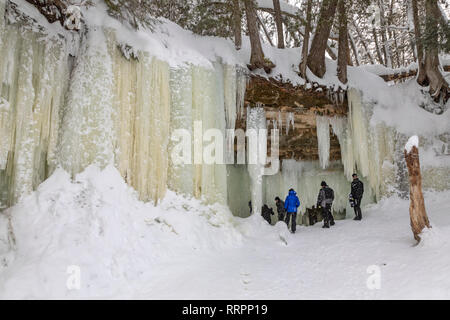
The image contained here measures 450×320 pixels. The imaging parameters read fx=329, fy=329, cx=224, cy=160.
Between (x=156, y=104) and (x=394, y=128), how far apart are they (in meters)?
7.22

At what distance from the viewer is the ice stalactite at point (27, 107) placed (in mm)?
5246

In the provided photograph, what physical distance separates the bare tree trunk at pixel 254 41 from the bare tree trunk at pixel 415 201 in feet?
14.1

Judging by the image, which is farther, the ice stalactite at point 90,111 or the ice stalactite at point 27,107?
the ice stalactite at point 90,111

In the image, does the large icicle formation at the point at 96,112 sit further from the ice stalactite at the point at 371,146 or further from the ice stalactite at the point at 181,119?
the ice stalactite at the point at 371,146

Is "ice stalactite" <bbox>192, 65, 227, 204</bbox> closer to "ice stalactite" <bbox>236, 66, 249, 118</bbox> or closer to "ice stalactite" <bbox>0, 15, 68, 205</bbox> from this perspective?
"ice stalactite" <bbox>236, 66, 249, 118</bbox>

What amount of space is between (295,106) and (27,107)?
651cm

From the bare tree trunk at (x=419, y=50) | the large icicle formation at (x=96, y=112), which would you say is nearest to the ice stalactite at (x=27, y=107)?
the large icicle formation at (x=96, y=112)

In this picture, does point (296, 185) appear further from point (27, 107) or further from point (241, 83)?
point (27, 107)

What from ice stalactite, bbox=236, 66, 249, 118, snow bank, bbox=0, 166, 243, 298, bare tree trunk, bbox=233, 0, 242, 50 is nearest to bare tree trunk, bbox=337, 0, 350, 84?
bare tree trunk, bbox=233, 0, 242, 50

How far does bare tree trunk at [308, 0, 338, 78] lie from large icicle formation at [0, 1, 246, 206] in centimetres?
327

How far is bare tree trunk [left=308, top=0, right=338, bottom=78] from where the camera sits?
26.5 ft
